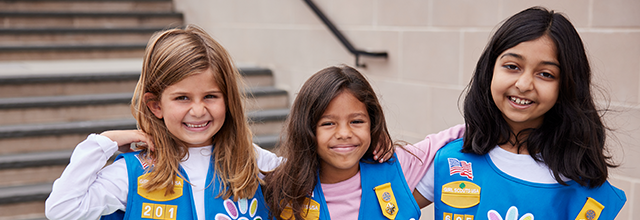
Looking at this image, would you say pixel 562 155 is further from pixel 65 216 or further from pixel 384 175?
pixel 65 216

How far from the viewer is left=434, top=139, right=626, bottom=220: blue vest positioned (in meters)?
1.49

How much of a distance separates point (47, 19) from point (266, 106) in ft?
7.97

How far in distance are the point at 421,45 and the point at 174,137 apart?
1.84 m

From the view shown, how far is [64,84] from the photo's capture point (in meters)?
3.75

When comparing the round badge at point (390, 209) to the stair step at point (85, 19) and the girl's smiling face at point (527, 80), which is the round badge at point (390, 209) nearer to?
the girl's smiling face at point (527, 80)

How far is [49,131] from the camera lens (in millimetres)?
3328

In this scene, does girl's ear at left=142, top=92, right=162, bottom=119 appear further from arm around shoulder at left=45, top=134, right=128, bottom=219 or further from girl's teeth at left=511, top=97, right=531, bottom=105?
girl's teeth at left=511, top=97, right=531, bottom=105

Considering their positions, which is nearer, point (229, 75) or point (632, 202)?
point (229, 75)

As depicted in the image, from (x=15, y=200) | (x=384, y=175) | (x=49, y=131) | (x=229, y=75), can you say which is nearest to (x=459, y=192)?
(x=384, y=175)

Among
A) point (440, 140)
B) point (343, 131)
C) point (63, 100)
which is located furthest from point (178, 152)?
point (63, 100)

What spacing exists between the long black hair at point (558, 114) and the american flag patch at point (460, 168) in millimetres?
47

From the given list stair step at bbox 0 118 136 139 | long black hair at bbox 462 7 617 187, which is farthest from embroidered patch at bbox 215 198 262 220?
stair step at bbox 0 118 136 139

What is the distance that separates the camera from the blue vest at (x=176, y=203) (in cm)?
153

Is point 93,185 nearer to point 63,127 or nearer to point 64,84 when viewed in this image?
point 63,127
